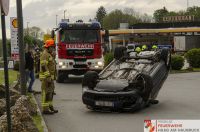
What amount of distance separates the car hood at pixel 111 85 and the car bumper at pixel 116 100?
0.19 m

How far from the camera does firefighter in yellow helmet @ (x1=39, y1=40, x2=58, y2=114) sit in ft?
40.4

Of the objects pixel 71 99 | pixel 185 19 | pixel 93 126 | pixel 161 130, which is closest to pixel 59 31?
pixel 71 99

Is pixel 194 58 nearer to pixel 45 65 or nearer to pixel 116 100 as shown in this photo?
pixel 116 100

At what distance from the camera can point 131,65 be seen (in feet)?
45.9

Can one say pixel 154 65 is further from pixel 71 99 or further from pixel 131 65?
pixel 71 99

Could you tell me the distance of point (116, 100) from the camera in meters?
12.4

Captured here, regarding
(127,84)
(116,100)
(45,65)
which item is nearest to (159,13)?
(127,84)

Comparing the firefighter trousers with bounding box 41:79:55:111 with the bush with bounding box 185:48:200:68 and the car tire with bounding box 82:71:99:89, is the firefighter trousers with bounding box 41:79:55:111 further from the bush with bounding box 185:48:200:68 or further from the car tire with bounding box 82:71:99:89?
the bush with bounding box 185:48:200:68

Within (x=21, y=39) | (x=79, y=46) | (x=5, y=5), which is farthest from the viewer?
(x=79, y=46)

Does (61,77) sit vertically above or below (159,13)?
below

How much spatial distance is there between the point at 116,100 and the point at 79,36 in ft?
32.9

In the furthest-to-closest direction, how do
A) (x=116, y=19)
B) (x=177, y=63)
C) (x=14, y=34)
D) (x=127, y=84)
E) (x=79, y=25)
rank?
(x=116, y=19)
(x=177, y=63)
(x=79, y=25)
(x=14, y=34)
(x=127, y=84)

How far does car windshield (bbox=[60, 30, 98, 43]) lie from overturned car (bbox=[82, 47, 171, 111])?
25.4 feet

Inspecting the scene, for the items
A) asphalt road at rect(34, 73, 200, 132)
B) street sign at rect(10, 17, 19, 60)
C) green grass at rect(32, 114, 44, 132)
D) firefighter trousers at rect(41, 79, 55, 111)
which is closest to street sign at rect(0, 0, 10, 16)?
green grass at rect(32, 114, 44, 132)
